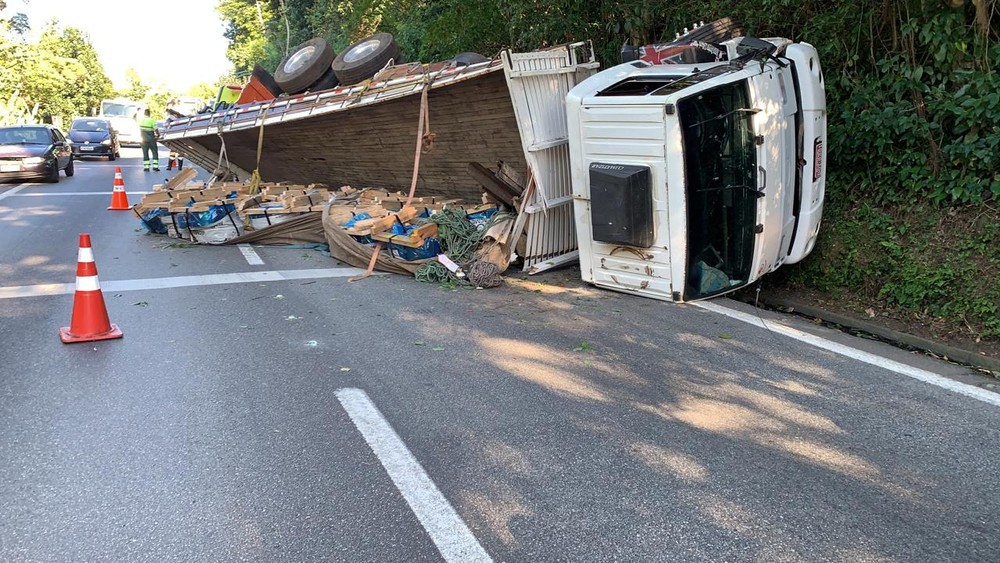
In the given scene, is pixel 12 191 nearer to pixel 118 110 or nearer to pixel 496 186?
pixel 496 186

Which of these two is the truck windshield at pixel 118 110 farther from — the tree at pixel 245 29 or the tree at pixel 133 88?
the tree at pixel 133 88

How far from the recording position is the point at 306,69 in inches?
457

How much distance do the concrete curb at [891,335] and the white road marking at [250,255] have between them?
5.59m

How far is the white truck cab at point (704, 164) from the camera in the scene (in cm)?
610

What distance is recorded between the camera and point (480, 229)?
8156 mm

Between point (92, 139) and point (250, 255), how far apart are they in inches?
861

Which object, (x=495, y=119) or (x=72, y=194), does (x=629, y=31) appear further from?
(x=72, y=194)

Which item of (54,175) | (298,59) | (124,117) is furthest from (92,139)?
(298,59)

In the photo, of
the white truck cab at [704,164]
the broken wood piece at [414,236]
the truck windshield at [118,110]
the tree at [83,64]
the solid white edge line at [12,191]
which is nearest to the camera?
the white truck cab at [704,164]

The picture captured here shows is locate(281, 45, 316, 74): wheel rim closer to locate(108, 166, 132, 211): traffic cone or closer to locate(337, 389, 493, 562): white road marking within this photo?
locate(108, 166, 132, 211): traffic cone

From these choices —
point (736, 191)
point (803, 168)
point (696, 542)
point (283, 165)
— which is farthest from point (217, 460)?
point (283, 165)

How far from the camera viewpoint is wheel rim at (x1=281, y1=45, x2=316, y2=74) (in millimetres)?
12000

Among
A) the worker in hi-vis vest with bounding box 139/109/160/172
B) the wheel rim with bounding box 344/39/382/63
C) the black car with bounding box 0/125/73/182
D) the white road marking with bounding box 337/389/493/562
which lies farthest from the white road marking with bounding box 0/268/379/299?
the worker in hi-vis vest with bounding box 139/109/160/172

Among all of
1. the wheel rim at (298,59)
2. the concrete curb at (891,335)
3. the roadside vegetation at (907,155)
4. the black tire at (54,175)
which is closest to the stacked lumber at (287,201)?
the wheel rim at (298,59)
